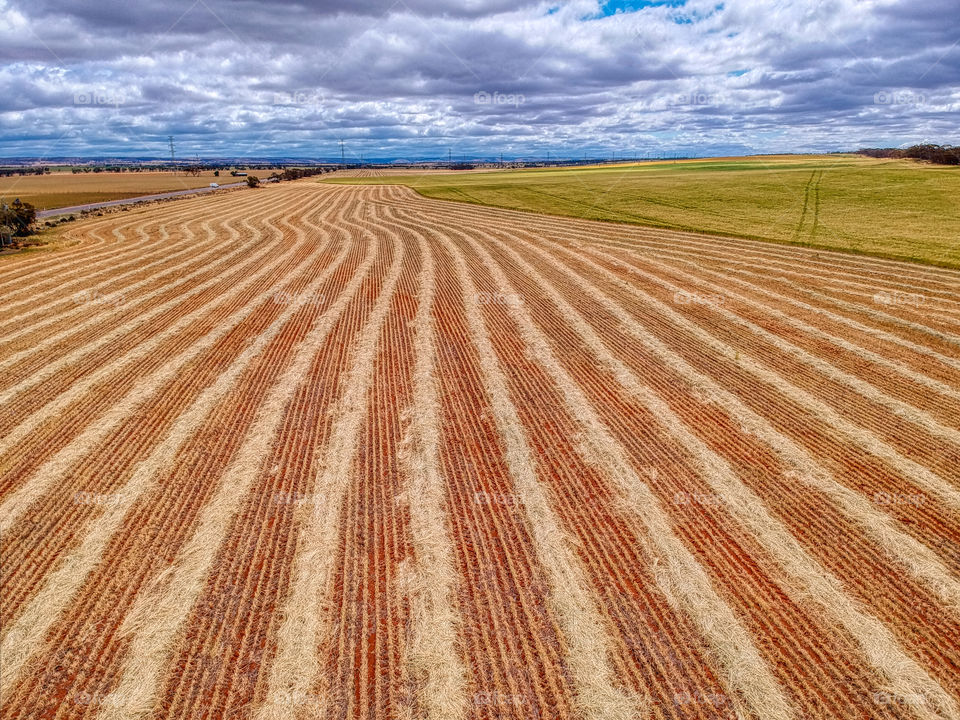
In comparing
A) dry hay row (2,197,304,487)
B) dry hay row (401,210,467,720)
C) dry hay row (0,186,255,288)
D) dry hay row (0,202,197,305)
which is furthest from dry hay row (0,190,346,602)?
dry hay row (0,186,255,288)

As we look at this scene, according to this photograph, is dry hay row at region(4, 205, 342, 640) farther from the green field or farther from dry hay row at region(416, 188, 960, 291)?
the green field

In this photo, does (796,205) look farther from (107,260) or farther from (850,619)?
(107,260)

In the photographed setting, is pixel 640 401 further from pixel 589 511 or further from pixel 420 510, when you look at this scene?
pixel 420 510

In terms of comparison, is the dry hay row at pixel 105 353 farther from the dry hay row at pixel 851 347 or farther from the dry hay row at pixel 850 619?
the dry hay row at pixel 851 347

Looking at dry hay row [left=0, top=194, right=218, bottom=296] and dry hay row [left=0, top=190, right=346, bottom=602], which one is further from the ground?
dry hay row [left=0, top=194, right=218, bottom=296]

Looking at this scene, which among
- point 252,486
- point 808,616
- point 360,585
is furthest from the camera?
point 252,486

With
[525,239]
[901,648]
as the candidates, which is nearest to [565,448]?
[901,648]
